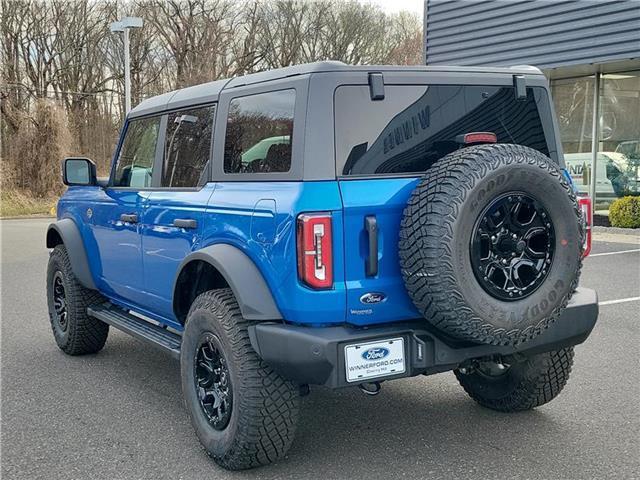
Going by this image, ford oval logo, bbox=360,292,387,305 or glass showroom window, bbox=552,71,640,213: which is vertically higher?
glass showroom window, bbox=552,71,640,213

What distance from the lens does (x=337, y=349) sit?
9.77 feet

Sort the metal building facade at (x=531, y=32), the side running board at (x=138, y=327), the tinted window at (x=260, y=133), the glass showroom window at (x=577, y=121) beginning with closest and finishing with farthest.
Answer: the tinted window at (x=260, y=133), the side running board at (x=138, y=327), the metal building facade at (x=531, y=32), the glass showroom window at (x=577, y=121)

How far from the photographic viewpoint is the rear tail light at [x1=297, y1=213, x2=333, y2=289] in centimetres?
300

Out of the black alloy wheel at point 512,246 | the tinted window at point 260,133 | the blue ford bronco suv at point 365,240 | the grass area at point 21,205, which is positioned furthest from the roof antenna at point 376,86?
the grass area at point 21,205

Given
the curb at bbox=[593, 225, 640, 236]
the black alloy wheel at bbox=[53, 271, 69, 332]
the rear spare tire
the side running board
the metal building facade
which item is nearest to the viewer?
the rear spare tire

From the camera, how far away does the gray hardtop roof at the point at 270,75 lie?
324cm

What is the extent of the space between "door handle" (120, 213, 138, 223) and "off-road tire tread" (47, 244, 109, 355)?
1.02 m

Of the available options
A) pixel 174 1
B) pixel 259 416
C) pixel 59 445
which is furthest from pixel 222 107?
pixel 174 1

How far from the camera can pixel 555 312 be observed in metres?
3.16

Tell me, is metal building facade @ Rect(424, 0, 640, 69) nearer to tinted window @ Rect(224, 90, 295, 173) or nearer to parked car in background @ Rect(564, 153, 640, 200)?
parked car in background @ Rect(564, 153, 640, 200)

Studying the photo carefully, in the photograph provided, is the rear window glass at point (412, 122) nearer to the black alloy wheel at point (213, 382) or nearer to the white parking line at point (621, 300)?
the black alloy wheel at point (213, 382)

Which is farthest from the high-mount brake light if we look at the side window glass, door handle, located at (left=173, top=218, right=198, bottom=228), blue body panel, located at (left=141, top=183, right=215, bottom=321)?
the side window glass

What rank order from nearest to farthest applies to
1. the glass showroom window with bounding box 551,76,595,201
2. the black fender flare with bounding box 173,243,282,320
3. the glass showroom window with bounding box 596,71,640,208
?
the black fender flare with bounding box 173,243,282,320, the glass showroom window with bounding box 596,71,640,208, the glass showroom window with bounding box 551,76,595,201

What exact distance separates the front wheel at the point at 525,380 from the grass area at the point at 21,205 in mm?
19212
